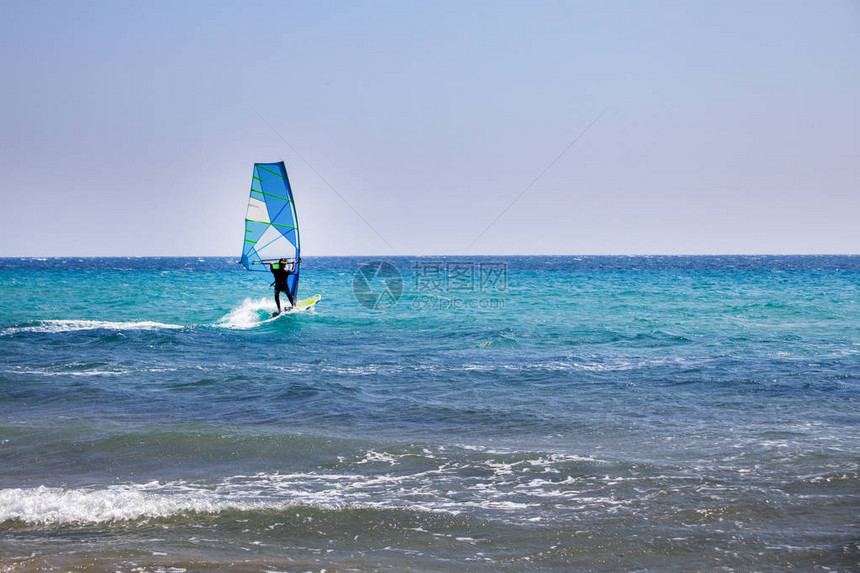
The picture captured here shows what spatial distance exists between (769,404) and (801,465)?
333 centimetres

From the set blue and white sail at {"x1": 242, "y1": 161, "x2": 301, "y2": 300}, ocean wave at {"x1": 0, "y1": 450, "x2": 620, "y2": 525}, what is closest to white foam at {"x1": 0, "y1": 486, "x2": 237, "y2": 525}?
ocean wave at {"x1": 0, "y1": 450, "x2": 620, "y2": 525}

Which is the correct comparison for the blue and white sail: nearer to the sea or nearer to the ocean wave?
the sea

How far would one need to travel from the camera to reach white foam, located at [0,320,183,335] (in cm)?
2108

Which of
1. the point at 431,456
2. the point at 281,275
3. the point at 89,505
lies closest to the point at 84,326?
the point at 281,275

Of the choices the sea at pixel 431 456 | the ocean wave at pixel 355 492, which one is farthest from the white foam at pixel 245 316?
the ocean wave at pixel 355 492

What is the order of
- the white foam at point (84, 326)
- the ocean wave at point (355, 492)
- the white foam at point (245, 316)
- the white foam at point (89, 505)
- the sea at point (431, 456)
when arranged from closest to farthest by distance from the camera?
1. the sea at point (431, 456)
2. the white foam at point (89, 505)
3. the ocean wave at point (355, 492)
4. the white foam at point (84, 326)
5. the white foam at point (245, 316)

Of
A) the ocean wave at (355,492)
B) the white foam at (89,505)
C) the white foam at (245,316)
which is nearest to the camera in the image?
the white foam at (89,505)

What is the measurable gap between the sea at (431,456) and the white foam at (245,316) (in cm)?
466

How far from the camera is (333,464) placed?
8367 millimetres

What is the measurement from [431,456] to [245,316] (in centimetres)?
1934

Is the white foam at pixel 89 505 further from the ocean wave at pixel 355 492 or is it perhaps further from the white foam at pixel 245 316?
the white foam at pixel 245 316

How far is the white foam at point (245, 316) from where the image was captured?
23.2 metres

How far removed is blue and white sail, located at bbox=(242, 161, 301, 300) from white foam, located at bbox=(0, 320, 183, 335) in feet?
11.7

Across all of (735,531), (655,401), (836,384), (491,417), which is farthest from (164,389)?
A: (836,384)
